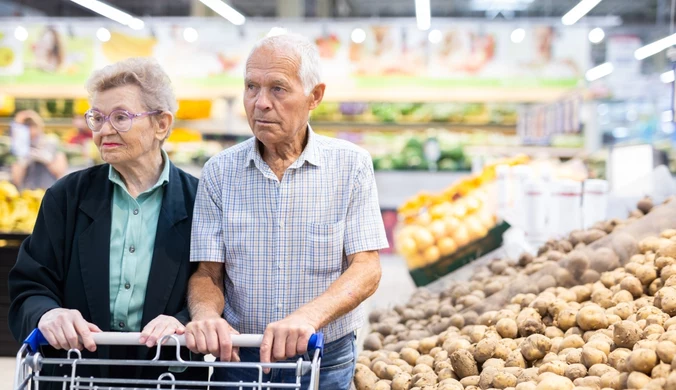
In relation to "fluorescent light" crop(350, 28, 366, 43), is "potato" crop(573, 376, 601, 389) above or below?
below

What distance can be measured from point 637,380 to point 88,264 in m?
1.35

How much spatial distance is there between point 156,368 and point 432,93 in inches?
295

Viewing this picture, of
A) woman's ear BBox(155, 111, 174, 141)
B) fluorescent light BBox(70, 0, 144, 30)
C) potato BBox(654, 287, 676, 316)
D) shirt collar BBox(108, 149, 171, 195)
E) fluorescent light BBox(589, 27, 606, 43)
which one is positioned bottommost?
potato BBox(654, 287, 676, 316)

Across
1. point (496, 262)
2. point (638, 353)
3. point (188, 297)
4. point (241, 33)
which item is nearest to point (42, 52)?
point (241, 33)

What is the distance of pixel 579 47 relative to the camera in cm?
862

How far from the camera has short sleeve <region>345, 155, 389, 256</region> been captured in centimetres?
194

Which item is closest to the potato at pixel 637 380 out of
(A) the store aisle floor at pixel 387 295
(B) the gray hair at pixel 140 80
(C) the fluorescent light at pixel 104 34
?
(B) the gray hair at pixel 140 80

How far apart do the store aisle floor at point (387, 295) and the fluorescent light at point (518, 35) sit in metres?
3.60

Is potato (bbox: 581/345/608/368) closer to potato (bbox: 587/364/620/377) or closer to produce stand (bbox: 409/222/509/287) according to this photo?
potato (bbox: 587/364/620/377)

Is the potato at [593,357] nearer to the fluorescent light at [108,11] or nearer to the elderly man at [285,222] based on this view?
the elderly man at [285,222]

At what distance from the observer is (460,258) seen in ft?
14.1

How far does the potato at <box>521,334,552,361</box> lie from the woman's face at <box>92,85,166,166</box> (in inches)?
49.3

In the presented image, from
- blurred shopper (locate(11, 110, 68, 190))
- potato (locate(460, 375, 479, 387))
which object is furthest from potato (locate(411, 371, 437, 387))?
blurred shopper (locate(11, 110, 68, 190))

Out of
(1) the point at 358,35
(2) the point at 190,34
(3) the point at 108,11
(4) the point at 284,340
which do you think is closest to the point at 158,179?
(4) the point at 284,340
